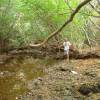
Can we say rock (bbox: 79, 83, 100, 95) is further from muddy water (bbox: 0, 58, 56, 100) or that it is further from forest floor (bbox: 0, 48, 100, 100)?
muddy water (bbox: 0, 58, 56, 100)

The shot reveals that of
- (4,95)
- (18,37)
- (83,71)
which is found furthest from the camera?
(18,37)

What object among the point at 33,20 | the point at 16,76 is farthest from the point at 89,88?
the point at 33,20

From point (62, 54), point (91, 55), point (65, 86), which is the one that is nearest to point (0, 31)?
point (62, 54)

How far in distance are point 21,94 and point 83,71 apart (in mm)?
4585

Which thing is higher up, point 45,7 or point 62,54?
point 45,7

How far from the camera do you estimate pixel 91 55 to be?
18.8m

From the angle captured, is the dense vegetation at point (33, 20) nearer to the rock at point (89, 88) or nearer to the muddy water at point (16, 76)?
the muddy water at point (16, 76)

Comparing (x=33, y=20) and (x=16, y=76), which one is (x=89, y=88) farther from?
(x=33, y=20)

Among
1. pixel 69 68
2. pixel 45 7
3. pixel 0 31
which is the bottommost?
pixel 69 68

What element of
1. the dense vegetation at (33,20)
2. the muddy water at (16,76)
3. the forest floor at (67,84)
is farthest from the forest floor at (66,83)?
the dense vegetation at (33,20)

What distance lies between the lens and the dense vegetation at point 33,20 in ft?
63.1

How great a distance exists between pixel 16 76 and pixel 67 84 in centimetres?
277

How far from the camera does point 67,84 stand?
37.1 ft

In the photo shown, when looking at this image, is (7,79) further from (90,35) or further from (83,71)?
(90,35)
